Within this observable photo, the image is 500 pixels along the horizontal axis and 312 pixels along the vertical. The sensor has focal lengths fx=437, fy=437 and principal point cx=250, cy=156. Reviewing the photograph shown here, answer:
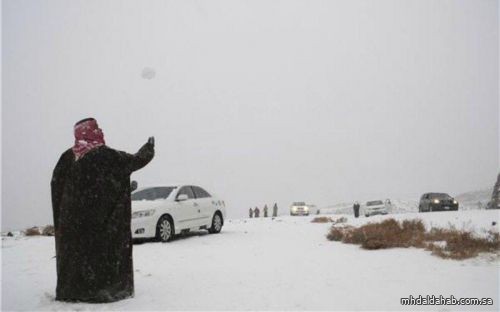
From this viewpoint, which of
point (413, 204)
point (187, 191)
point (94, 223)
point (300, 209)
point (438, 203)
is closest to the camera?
point (94, 223)

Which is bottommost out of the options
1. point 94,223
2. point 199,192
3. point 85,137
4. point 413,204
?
point 413,204

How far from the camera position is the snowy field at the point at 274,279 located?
16.9 ft

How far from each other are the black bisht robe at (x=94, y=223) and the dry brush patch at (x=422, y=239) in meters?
5.75

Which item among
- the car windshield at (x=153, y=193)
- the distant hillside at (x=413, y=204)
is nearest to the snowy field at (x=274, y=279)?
the car windshield at (x=153, y=193)

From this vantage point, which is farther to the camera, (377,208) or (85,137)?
(377,208)

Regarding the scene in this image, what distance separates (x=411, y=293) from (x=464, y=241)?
12.9 feet

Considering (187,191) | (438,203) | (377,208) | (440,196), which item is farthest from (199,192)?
(440,196)

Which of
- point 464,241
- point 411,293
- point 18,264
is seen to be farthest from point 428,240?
point 18,264

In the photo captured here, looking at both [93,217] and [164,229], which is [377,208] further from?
[93,217]

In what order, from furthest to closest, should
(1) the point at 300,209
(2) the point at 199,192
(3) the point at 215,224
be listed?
(1) the point at 300,209, (3) the point at 215,224, (2) the point at 199,192

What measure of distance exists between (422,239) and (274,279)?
500 centimetres

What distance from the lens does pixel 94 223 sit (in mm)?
5215

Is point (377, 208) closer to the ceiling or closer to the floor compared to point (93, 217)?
closer to the floor

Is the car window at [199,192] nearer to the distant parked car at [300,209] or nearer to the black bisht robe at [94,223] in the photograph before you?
the black bisht robe at [94,223]
